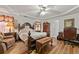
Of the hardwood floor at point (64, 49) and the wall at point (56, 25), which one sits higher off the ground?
the wall at point (56, 25)

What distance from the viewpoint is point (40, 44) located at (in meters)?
2.24

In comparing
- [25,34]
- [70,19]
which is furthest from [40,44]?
[70,19]

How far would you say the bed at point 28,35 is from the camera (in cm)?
222

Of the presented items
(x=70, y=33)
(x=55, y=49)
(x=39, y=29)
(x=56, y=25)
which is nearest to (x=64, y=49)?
(x=55, y=49)

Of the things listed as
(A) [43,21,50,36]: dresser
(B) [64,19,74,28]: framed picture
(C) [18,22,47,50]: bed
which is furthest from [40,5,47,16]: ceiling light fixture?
(B) [64,19,74,28]: framed picture

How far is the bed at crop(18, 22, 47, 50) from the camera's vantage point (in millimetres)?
2219

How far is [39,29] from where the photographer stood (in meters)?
2.27

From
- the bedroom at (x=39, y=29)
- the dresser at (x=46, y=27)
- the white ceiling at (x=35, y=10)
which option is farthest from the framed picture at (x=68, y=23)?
the dresser at (x=46, y=27)

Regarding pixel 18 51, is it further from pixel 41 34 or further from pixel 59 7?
pixel 59 7

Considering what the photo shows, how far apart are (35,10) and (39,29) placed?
33cm

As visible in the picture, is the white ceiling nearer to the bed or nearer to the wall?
the wall

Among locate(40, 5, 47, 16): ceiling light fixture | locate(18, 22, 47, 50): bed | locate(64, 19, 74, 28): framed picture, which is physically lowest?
locate(18, 22, 47, 50): bed

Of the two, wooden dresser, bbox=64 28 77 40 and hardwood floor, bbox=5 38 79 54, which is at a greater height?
wooden dresser, bbox=64 28 77 40

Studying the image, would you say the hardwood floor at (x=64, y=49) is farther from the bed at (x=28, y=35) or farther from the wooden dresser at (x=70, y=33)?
the bed at (x=28, y=35)
